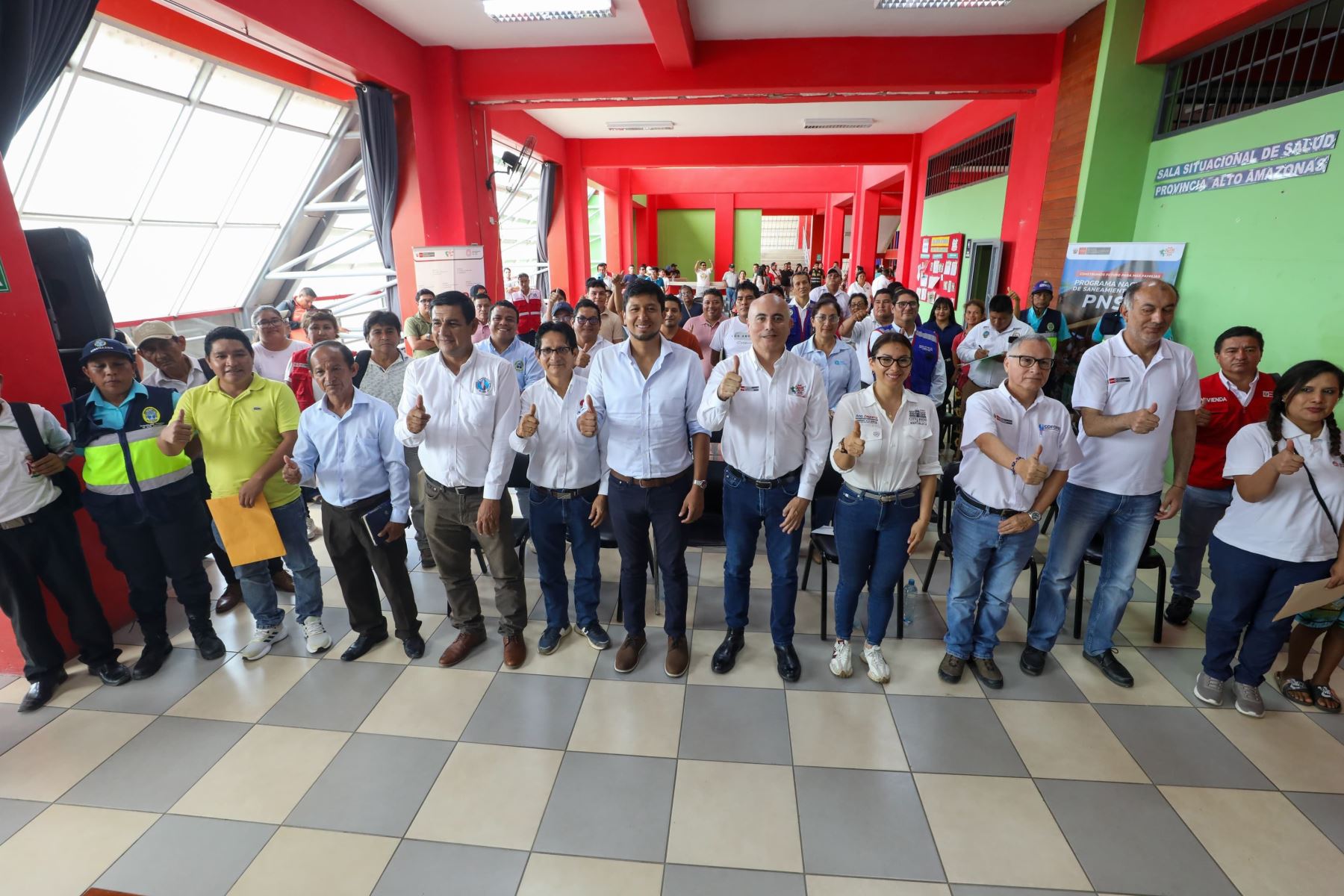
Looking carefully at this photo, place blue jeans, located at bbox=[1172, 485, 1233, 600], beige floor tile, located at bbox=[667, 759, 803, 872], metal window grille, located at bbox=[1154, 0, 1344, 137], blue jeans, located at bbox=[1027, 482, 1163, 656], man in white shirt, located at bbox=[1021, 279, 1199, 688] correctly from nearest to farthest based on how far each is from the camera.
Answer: beige floor tile, located at bbox=[667, 759, 803, 872] → man in white shirt, located at bbox=[1021, 279, 1199, 688] → blue jeans, located at bbox=[1027, 482, 1163, 656] → blue jeans, located at bbox=[1172, 485, 1233, 600] → metal window grille, located at bbox=[1154, 0, 1344, 137]

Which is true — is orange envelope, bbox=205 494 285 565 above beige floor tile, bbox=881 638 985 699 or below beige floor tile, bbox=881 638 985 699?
above

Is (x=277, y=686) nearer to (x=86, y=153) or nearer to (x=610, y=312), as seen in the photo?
(x=610, y=312)

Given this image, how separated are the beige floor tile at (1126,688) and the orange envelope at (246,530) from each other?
12.1ft

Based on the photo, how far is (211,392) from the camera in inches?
109

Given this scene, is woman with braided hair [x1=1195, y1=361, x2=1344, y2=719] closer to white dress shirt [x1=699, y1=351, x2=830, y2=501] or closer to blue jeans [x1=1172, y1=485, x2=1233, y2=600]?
blue jeans [x1=1172, y1=485, x2=1233, y2=600]

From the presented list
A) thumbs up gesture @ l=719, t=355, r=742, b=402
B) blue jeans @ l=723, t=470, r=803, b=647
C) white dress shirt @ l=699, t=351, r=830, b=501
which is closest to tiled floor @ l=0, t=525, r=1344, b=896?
blue jeans @ l=723, t=470, r=803, b=647

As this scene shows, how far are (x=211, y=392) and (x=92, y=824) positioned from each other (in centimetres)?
166

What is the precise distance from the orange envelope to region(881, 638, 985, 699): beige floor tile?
2773 millimetres

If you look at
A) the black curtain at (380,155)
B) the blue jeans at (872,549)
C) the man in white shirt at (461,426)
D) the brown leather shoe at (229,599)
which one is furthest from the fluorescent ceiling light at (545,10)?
the blue jeans at (872,549)

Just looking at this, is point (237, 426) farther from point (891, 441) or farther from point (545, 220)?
point (545, 220)

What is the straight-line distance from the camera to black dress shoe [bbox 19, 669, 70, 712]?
8.93 feet

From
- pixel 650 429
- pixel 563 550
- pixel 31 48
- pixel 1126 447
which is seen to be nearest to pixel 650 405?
pixel 650 429

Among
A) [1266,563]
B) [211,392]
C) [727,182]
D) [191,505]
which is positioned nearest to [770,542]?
[1266,563]

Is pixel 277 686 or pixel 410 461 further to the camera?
pixel 410 461
